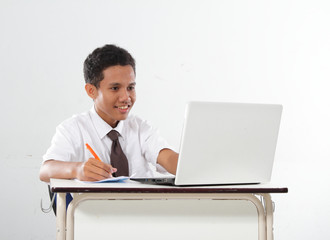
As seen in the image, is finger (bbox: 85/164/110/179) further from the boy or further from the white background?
the white background

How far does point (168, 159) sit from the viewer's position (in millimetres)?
1841

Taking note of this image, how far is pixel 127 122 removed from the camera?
6.47 feet

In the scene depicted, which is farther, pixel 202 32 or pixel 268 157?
pixel 202 32

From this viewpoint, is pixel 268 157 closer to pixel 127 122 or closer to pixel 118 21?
pixel 127 122

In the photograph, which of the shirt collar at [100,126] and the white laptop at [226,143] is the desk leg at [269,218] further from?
the shirt collar at [100,126]

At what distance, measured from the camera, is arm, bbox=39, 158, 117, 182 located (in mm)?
1338

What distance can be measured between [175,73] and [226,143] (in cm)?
175

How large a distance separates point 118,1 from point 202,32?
21.7 inches

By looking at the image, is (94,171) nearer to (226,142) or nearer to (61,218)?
(61,218)

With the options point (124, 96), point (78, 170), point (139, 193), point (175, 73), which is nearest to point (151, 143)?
point (124, 96)

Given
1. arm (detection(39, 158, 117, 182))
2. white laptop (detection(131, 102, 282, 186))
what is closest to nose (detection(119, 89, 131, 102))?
arm (detection(39, 158, 117, 182))

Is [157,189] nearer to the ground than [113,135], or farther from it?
nearer to the ground

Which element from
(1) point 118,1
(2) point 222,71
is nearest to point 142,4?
(1) point 118,1

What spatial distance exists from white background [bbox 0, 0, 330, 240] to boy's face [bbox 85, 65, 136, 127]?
0.99 metres
